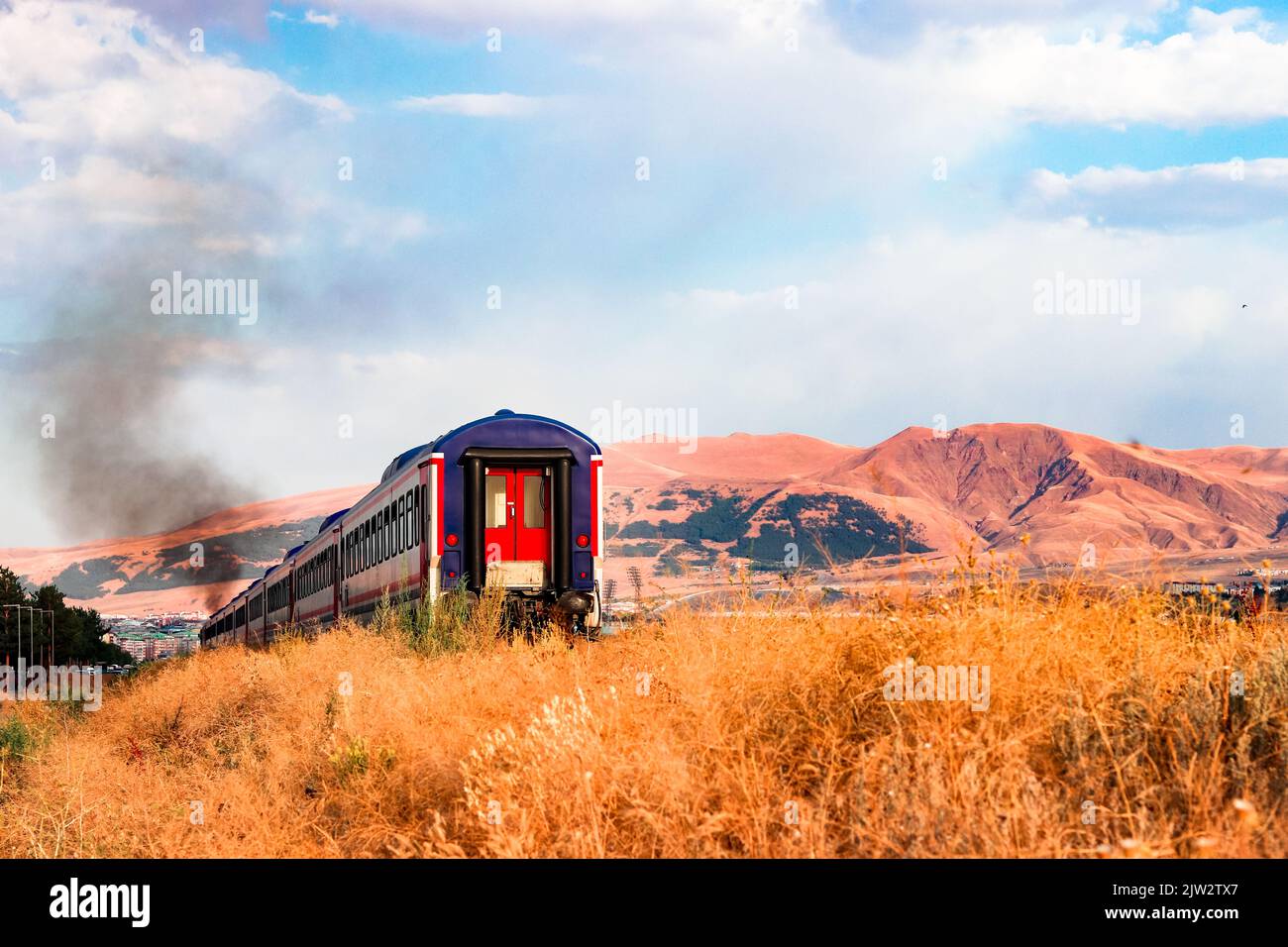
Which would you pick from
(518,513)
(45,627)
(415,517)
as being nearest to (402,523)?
(415,517)

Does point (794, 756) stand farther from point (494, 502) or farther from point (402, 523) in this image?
point (402, 523)

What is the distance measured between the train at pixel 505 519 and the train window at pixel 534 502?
0.01m

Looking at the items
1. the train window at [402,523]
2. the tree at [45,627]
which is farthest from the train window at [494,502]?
the tree at [45,627]

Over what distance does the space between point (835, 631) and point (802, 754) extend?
1.40 meters

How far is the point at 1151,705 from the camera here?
6113 mm

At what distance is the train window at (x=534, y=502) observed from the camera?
17.2 metres

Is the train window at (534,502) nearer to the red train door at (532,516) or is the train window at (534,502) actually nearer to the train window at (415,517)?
the red train door at (532,516)

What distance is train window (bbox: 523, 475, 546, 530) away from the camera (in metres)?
17.2

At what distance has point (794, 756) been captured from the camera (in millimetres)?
6312

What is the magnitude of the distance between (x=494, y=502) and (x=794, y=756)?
11173mm

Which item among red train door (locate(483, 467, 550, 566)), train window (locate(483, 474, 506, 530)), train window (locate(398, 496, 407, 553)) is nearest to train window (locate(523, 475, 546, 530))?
red train door (locate(483, 467, 550, 566))

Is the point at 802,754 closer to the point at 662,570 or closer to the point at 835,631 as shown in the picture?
the point at 835,631

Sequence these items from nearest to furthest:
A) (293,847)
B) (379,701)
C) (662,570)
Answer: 1. (293,847)
2. (662,570)
3. (379,701)
